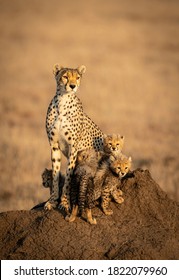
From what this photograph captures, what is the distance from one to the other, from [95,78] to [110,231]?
18.1 m

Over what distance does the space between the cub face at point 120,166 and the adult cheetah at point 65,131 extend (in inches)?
24.3

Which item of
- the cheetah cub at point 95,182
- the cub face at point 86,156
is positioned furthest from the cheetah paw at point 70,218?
the cub face at point 86,156

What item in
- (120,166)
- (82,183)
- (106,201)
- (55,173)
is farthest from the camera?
(55,173)

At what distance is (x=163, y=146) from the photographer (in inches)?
612

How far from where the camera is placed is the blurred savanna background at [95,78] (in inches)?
547

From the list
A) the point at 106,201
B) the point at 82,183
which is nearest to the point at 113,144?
the point at 106,201

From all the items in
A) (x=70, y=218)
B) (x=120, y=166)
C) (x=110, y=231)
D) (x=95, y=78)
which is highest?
(x=95, y=78)

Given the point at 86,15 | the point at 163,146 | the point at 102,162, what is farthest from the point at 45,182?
the point at 86,15

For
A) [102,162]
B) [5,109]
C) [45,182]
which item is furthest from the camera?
[5,109]

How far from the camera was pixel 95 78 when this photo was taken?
79.8ft

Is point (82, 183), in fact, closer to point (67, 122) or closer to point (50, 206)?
point (50, 206)

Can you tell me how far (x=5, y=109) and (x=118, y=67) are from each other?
8.97 m

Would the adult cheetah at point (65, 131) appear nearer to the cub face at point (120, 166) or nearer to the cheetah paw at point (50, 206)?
the cheetah paw at point (50, 206)

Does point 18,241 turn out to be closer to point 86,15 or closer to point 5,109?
point 5,109
